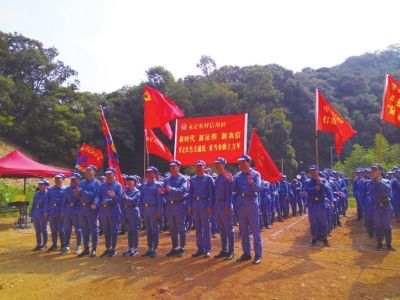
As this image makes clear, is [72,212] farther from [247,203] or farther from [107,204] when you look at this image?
[247,203]

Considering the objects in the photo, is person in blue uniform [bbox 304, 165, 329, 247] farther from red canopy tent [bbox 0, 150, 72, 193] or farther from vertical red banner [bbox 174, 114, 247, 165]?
red canopy tent [bbox 0, 150, 72, 193]

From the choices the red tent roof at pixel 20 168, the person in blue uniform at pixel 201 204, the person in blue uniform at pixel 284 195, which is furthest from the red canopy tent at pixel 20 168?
the person in blue uniform at pixel 201 204

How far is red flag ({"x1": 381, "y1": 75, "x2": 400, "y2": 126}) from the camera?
10.2 metres

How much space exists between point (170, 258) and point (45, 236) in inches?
155

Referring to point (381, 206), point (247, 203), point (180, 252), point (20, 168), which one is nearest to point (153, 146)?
point (180, 252)

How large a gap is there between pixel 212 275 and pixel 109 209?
Answer: 3.22 meters

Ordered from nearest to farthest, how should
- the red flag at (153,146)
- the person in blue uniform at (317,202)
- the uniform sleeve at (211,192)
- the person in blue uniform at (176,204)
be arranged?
the uniform sleeve at (211,192)
the person in blue uniform at (176,204)
the person in blue uniform at (317,202)
the red flag at (153,146)

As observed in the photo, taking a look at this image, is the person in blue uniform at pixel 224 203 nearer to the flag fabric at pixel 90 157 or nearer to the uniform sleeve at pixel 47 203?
the uniform sleeve at pixel 47 203

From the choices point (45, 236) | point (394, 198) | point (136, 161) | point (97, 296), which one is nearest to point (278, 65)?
point (136, 161)

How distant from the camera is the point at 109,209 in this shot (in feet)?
31.6

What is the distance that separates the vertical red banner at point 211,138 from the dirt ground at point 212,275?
7.60 ft

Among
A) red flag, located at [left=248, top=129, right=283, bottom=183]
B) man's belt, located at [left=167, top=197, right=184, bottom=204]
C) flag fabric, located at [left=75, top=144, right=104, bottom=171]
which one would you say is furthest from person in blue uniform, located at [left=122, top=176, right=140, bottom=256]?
flag fabric, located at [left=75, top=144, right=104, bottom=171]

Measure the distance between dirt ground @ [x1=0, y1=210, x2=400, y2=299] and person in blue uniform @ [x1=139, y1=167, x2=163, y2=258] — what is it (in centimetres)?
41

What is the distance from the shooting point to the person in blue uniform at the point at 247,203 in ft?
27.6
